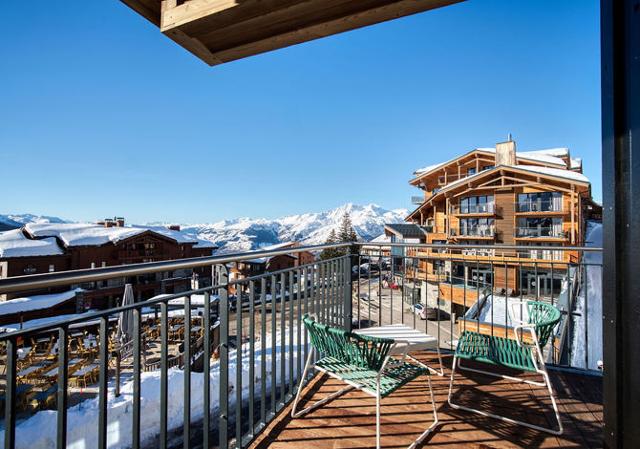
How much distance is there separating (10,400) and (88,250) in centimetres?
2396

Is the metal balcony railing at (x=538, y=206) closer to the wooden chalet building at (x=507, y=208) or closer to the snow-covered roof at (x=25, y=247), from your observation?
the wooden chalet building at (x=507, y=208)

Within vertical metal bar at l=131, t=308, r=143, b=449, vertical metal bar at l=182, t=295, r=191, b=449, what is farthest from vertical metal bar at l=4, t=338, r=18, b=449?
vertical metal bar at l=182, t=295, r=191, b=449

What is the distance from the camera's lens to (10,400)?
817mm

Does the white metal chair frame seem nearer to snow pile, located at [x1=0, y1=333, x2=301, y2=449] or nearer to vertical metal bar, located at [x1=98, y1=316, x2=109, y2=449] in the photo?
snow pile, located at [x1=0, y1=333, x2=301, y2=449]

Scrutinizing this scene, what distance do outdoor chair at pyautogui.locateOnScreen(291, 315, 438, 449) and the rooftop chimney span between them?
22.3m

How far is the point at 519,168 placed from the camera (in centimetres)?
1897

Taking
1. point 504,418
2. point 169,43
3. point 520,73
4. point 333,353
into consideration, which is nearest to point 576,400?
point 504,418

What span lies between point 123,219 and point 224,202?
2255cm

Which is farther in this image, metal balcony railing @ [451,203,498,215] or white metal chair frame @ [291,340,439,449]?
metal balcony railing @ [451,203,498,215]

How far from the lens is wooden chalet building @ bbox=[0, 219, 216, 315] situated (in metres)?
16.0

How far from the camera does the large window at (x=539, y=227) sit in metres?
18.5

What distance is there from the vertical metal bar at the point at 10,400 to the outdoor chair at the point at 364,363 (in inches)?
49.8

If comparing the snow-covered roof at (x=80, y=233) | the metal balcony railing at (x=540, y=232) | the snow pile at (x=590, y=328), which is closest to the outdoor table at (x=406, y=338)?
the snow pile at (x=590, y=328)

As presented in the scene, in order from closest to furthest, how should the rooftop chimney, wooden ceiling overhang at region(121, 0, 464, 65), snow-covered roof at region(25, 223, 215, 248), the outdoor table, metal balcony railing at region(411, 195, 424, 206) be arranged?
wooden ceiling overhang at region(121, 0, 464, 65), the outdoor table, snow-covered roof at region(25, 223, 215, 248), the rooftop chimney, metal balcony railing at region(411, 195, 424, 206)
